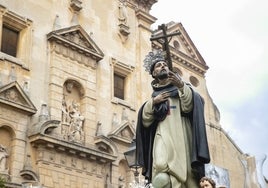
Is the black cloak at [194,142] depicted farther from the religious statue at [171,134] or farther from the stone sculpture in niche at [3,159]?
the stone sculpture in niche at [3,159]

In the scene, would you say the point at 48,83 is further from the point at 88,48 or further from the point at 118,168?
the point at 118,168

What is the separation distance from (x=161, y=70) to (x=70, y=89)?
47.5 ft

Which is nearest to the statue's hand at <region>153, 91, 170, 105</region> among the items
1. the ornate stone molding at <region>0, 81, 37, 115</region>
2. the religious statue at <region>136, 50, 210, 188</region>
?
the religious statue at <region>136, 50, 210, 188</region>

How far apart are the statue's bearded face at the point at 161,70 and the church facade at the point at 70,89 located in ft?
37.3

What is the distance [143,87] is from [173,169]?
18359mm

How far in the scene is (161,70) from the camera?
5.69 metres

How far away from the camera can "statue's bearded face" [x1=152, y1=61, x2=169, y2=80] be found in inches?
223

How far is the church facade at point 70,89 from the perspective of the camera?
17.5 m

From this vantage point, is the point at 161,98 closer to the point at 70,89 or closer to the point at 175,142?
the point at 175,142

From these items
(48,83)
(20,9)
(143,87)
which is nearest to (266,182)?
(143,87)

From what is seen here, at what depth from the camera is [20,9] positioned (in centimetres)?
1920

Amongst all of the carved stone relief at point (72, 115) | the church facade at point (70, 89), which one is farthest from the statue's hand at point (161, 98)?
the carved stone relief at point (72, 115)

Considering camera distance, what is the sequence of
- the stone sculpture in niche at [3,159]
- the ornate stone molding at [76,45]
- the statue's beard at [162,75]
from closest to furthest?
the statue's beard at [162,75], the stone sculpture in niche at [3,159], the ornate stone molding at [76,45]

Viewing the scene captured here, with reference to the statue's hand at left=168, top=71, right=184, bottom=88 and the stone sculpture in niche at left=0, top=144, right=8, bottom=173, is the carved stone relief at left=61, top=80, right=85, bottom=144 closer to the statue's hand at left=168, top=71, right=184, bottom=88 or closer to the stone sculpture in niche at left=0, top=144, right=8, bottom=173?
the stone sculpture in niche at left=0, top=144, right=8, bottom=173
